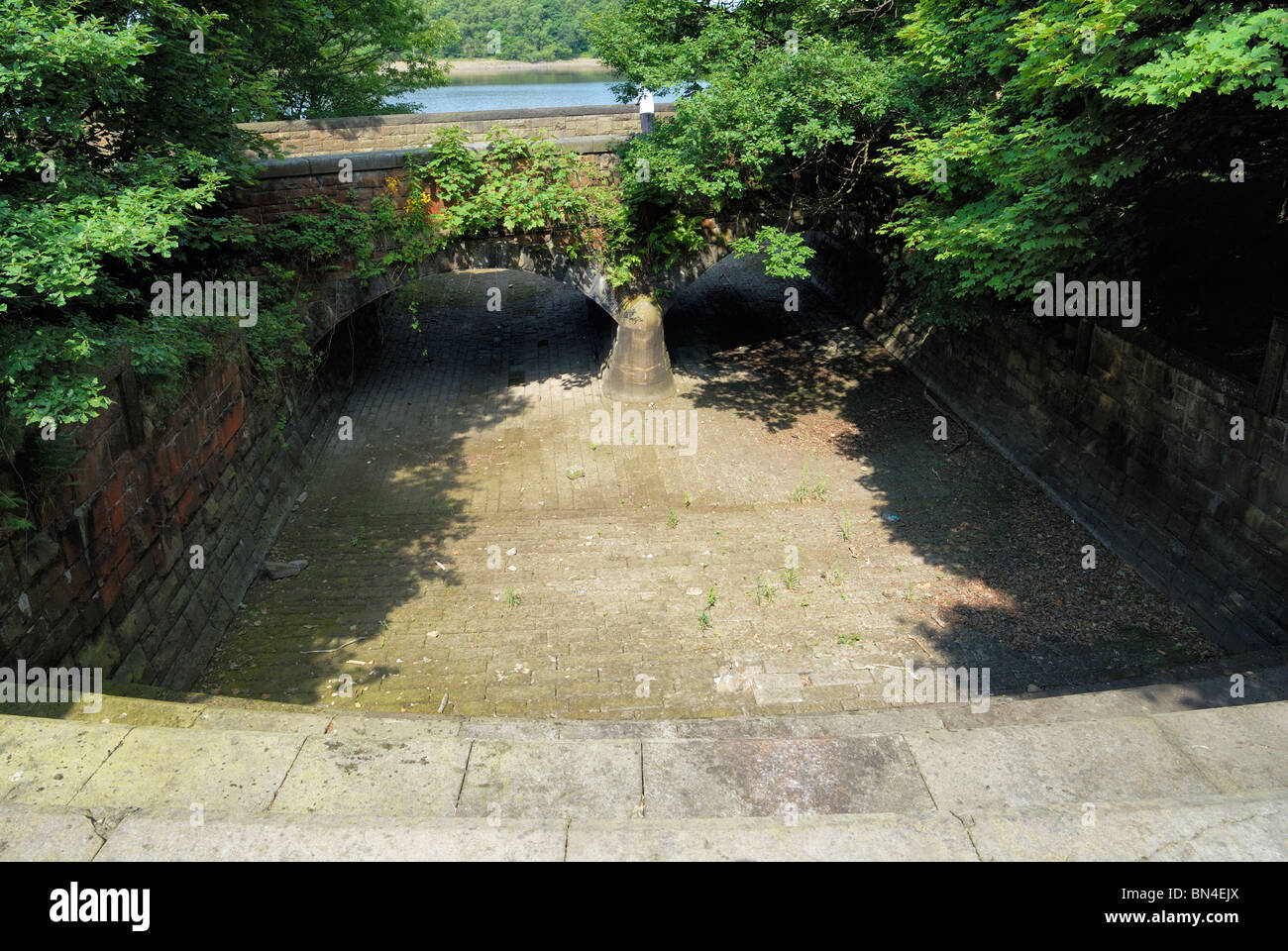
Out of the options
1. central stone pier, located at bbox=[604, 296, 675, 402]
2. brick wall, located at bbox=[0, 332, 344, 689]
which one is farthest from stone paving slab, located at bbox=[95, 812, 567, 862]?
central stone pier, located at bbox=[604, 296, 675, 402]

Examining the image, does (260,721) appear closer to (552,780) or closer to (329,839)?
(329,839)

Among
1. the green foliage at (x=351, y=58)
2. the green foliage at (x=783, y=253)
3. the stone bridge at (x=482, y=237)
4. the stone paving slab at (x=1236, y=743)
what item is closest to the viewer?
the stone paving slab at (x=1236, y=743)

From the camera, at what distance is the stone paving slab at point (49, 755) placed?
4.30 meters

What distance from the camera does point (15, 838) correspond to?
3.89 metres

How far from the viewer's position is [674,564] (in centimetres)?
983

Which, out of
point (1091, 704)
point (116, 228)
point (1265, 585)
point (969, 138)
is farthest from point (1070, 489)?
point (116, 228)

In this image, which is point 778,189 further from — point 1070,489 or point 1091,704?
point 1091,704

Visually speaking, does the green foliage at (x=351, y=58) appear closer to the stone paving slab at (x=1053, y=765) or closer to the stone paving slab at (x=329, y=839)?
the stone paving slab at (x=329, y=839)

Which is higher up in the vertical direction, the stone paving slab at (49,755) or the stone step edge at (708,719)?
the stone paving slab at (49,755)

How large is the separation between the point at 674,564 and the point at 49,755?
626 cm

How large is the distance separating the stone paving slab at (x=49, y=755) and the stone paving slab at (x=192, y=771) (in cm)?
7

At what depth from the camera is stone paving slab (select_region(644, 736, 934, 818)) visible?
446cm

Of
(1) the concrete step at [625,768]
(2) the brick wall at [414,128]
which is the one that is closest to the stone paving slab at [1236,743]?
(1) the concrete step at [625,768]

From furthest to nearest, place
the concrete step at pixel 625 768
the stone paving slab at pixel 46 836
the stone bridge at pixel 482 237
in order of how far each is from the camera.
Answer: the stone bridge at pixel 482 237, the concrete step at pixel 625 768, the stone paving slab at pixel 46 836
